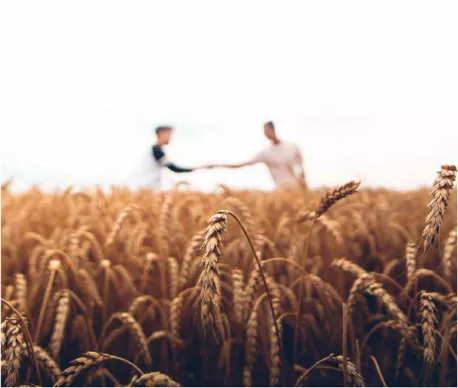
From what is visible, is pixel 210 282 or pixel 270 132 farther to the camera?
pixel 270 132

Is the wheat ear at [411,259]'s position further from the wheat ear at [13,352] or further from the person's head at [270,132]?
the wheat ear at [13,352]

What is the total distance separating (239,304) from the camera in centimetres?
120

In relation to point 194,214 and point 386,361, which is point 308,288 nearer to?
point 386,361

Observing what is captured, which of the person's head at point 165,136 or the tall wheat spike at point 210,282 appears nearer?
the tall wheat spike at point 210,282

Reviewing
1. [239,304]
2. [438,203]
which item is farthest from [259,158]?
[438,203]

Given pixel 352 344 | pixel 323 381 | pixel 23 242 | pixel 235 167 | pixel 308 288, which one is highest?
pixel 235 167

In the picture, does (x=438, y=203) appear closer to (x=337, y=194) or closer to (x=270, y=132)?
(x=337, y=194)

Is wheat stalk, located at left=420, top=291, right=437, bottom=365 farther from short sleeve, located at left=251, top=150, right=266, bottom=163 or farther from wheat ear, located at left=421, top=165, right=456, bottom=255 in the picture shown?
short sleeve, located at left=251, top=150, right=266, bottom=163

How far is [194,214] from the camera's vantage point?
1907mm

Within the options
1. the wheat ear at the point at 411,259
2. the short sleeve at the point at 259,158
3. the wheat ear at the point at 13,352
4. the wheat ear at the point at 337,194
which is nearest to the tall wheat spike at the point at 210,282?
the wheat ear at the point at 13,352

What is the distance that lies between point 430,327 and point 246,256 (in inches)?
34.0

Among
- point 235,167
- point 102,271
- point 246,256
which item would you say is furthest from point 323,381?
point 102,271

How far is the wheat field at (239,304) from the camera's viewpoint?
117 centimetres

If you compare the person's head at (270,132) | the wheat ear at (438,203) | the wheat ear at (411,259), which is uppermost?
the person's head at (270,132)
